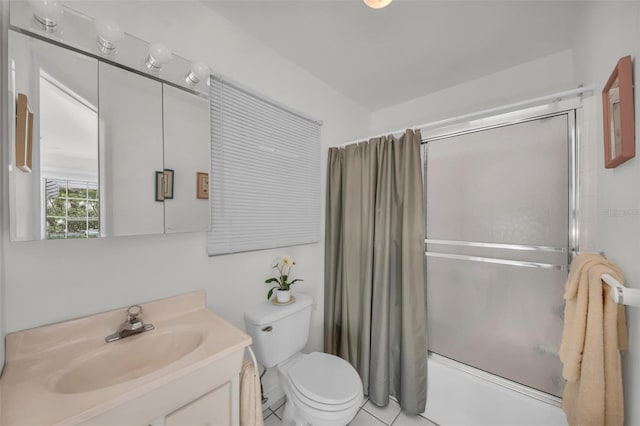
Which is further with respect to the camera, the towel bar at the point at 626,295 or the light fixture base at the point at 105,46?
the light fixture base at the point at 105,46

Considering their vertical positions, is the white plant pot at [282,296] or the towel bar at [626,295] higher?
the towel bar at [626,295]

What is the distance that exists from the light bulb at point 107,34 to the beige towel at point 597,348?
2.00m

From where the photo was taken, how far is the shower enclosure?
142 centimetres

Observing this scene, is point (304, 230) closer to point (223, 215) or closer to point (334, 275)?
point (334, 275)

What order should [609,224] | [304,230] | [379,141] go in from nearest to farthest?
1. [609,224]
2. [379,141]
3. [304,230]

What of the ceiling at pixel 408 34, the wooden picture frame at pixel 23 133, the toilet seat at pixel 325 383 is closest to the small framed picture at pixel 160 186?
the wooden picture frame at pixel 23 133

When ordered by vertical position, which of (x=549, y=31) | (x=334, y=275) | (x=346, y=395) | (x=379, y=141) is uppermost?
(x=549, y=31)

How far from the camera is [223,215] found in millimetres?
1396

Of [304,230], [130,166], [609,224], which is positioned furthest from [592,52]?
[130,166]

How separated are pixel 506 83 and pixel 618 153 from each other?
1.41m

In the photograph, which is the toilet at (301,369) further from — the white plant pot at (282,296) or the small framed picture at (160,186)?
the small framed picture at (160,186)

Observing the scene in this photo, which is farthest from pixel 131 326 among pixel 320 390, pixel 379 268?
pixel 379 268

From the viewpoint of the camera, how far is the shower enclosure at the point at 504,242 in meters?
1.42

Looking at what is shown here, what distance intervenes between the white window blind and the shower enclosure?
37.3 inches
